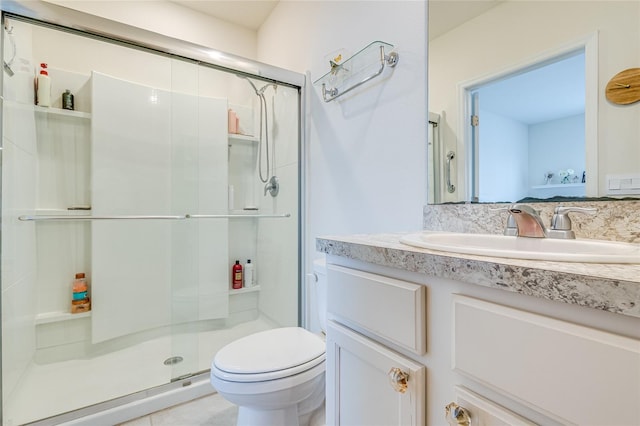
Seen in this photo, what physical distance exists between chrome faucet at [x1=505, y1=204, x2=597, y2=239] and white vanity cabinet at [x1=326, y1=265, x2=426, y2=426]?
0.40m

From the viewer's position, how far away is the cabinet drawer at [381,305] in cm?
59

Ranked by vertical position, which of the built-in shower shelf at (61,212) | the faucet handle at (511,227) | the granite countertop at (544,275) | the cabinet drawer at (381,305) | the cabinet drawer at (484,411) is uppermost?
the built-in shower shelf at (61,212)

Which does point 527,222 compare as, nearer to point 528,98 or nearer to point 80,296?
point 528,98

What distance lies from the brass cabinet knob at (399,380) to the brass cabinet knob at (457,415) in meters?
0.09

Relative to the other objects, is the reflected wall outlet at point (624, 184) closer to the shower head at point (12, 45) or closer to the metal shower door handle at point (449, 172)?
the metal shower door handle at point (449, 172)

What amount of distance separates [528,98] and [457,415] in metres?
0.87

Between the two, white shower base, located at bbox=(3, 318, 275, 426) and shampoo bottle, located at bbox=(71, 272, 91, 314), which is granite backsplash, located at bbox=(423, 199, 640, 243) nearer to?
white shower base, located at bbox=(3, 318, 275, 426)

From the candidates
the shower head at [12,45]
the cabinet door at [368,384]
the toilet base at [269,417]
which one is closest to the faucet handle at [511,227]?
the cabinet door at [368,384]

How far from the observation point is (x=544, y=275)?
0.42 metres

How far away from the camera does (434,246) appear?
2.03 ft

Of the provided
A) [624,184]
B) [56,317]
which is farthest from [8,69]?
[624,184]

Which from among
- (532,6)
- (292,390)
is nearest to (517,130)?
(532,6)

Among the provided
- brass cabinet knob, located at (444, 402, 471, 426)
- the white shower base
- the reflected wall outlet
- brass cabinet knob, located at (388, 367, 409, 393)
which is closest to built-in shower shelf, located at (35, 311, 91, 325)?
the white shower base

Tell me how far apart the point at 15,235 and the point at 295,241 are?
4.62 feet
